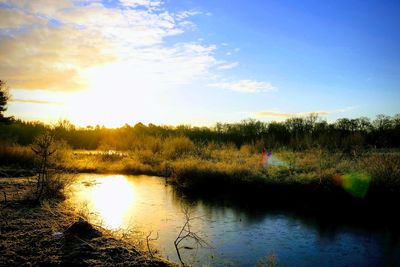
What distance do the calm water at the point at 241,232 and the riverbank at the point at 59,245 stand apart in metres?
1.34

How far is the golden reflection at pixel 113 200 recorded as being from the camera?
1257cm

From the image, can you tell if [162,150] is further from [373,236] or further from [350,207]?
[373,236]

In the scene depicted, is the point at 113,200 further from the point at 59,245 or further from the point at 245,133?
the point at 245,133

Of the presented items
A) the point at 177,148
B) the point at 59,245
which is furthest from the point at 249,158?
the point at 59,245

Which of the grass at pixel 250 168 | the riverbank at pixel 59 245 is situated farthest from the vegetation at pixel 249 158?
the riverbank at pixel 59 245

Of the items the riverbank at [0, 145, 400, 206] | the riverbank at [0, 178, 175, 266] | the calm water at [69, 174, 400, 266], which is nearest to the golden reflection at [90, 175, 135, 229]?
the calm water at [69, 174, 400, 266]

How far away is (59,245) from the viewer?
8.02 metres

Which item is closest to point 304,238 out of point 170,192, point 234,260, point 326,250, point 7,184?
point 326,250

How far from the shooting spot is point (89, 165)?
26.7 meters

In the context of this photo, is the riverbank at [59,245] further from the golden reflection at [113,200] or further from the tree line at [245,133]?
the tree line at [245,133]

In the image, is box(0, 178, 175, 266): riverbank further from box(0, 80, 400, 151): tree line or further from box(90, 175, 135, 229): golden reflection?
box(0, 80, 400, 151): tree line

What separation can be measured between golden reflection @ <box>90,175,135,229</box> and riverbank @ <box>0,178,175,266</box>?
224 centimetres

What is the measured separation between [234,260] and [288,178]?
948 centimetres

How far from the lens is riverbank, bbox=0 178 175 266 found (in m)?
7.32
